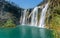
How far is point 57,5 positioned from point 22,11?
3043cm

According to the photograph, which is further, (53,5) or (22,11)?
(22,11)

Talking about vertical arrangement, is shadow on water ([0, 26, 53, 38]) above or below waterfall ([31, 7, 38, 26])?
below

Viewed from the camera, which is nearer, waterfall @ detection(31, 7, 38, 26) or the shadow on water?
the shadow on water

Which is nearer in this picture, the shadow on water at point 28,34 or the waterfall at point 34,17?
the shadow on water at point 28,34

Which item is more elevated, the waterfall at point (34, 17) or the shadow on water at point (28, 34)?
the waterfall at point (34, 17)

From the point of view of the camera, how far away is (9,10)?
69750 mm

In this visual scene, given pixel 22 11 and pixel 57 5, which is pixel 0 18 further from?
pixel 57 5

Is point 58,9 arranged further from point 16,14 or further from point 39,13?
point 16,14

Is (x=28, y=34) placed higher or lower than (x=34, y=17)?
lower

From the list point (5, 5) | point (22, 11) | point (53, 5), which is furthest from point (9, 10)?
point (53, 5)

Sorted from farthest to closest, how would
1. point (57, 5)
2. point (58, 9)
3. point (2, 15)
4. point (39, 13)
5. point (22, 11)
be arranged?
Result: point (22, 11) < point (2, 15) < point (39, 13) < point (57, 5) < point (58, 9)

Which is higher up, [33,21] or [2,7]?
[2,7]

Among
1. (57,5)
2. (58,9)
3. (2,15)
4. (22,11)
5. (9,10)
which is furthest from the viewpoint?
(22,11)

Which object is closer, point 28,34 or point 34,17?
point 28,34
